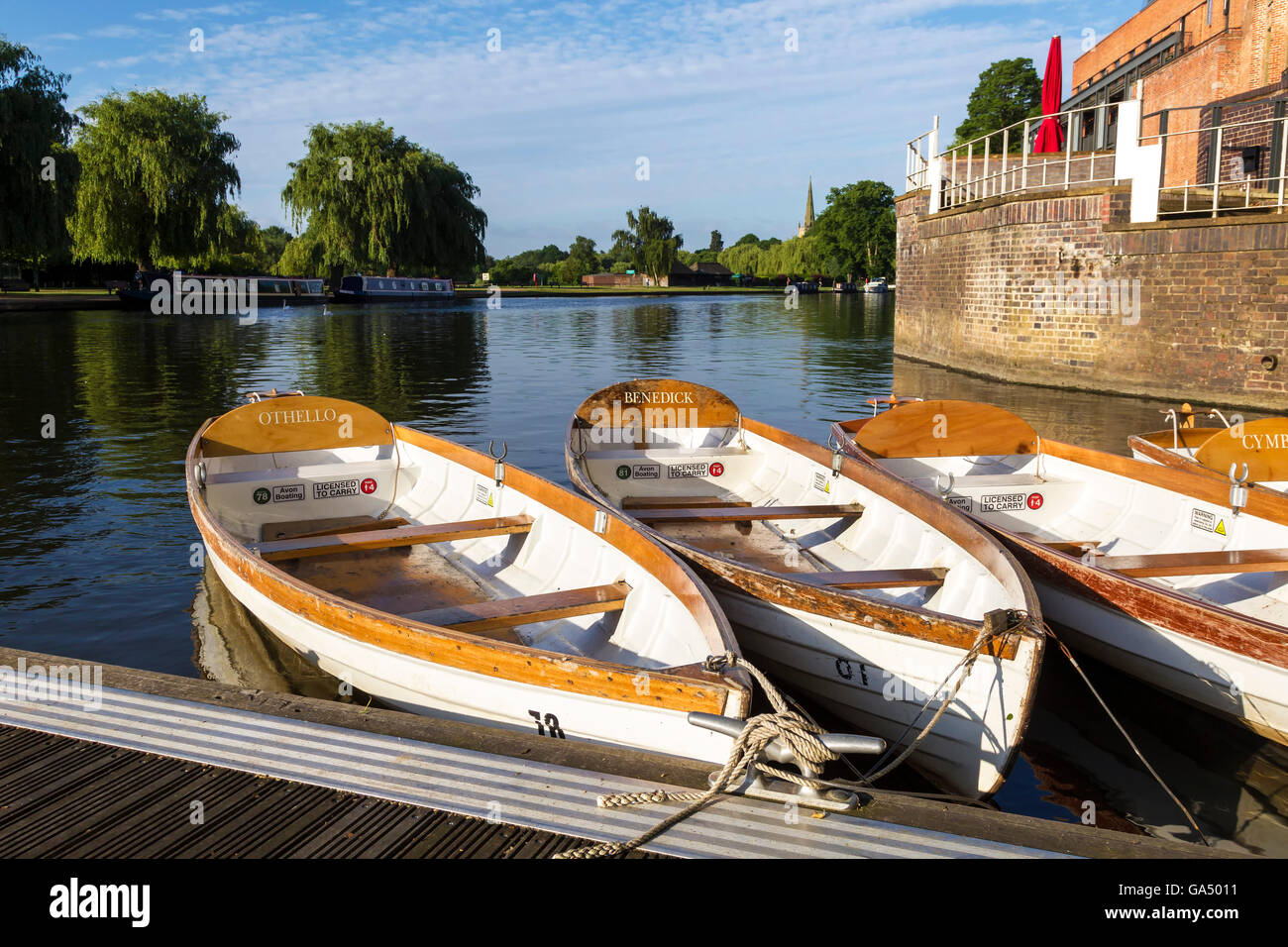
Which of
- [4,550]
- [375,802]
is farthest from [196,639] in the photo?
[375,802]

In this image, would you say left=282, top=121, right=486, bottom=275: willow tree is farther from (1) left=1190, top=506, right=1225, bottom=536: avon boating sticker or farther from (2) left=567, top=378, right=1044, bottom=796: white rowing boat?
(1) left=1190, top=506, right=1225, bottom=536: avon boating sticker

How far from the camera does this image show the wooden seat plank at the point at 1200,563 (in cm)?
598

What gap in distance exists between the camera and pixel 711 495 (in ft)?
31.0

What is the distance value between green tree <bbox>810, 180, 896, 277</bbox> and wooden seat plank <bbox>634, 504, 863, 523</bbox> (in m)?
98.2

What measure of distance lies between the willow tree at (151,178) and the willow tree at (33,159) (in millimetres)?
4140

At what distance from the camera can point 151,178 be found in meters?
41.9

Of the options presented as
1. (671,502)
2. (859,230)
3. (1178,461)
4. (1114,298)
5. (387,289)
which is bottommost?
(671,502)

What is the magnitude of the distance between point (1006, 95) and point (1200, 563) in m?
71.0

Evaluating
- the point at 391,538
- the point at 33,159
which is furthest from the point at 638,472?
the point at 33,159

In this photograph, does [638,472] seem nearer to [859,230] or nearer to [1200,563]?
[1200,563]

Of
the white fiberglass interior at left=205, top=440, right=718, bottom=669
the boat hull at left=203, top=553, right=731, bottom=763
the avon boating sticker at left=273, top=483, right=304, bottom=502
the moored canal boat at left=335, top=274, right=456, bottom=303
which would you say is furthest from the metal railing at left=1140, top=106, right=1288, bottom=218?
the moored canal boat at left=335, top=274, right=456, bottom=303

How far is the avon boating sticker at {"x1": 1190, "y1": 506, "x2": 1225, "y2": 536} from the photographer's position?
6820 millimetres

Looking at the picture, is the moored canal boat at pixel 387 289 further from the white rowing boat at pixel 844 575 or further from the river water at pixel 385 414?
the white rowing boat at pixel 844 575
